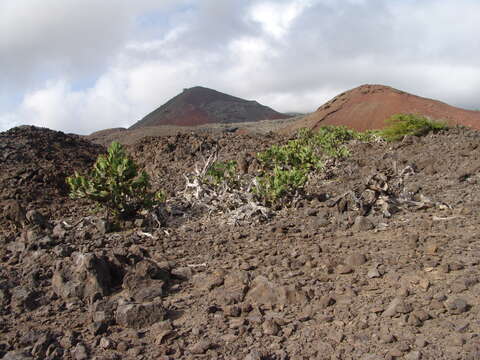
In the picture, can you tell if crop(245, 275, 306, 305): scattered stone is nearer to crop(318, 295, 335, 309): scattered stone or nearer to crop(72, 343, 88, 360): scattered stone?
crop(318, 295, 335, 309): scattered stone

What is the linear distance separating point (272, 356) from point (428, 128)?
7771mm

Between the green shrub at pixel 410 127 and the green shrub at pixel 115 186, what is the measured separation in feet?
18.0

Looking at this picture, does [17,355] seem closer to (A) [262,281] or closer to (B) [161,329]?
(B) [161,329]

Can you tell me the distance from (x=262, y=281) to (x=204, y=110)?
27.2 meters

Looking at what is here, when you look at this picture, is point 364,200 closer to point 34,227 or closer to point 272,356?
point 272,356

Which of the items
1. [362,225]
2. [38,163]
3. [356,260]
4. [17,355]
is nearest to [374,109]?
[38,163]

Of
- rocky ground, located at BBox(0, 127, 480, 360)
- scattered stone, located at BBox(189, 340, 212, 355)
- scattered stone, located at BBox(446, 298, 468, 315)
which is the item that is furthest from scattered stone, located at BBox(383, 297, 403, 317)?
scattered stone, located at BBox(189, 340, 212, 355)

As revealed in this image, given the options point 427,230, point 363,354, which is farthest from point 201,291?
point 427,230

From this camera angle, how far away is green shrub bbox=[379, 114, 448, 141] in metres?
8.52

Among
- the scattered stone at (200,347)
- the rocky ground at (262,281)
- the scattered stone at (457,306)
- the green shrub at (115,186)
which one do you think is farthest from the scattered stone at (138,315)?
the green shrub at (115,186)

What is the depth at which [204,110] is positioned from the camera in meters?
29.3

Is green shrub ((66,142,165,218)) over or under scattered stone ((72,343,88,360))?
over

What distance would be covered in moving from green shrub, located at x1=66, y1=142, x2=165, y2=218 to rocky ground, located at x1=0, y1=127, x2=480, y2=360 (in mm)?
251

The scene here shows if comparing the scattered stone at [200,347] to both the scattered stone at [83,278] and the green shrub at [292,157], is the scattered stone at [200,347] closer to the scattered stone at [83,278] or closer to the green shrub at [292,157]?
the scattered stone at [83,278]
